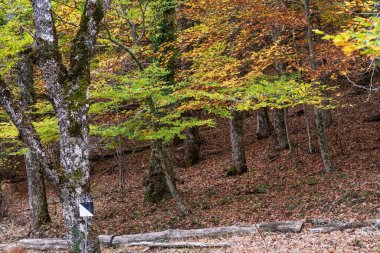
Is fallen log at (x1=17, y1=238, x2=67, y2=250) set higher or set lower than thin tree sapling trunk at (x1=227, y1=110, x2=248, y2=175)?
lower

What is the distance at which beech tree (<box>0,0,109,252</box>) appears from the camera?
22.1 ft

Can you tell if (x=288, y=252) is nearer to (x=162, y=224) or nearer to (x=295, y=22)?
(x=162, y=224)

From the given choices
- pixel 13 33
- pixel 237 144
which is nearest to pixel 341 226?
pixel 237 144

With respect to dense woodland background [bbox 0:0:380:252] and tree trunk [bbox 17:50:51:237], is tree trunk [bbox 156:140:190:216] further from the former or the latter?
tree trunk [bbox 17:50:51:237]

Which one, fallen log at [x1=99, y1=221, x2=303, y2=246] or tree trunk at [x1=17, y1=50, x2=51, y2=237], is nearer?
fallen log at [x1=99, y1=221, x2=303, y2=246]

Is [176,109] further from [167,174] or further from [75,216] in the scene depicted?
[75,216]

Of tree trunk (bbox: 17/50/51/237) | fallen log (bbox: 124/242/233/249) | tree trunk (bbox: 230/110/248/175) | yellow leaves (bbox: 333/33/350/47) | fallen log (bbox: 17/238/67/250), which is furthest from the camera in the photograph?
tree trunk (bbox: 230/110/248/175)

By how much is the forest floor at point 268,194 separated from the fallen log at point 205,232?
A: 1.07 feet

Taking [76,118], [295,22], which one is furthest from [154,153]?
[76,118]

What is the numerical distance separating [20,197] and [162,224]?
45.0ft

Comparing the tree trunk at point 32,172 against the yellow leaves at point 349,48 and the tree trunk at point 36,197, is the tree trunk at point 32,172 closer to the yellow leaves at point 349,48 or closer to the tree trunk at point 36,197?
the tree trunk at point 36,197

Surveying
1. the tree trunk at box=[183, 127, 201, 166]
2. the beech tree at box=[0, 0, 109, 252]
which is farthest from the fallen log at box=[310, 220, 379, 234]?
the tree trunk at box=[183, 127, 201, 166]

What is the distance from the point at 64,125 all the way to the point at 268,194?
843cm

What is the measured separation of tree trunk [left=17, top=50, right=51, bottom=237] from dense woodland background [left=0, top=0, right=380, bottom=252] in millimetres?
43
